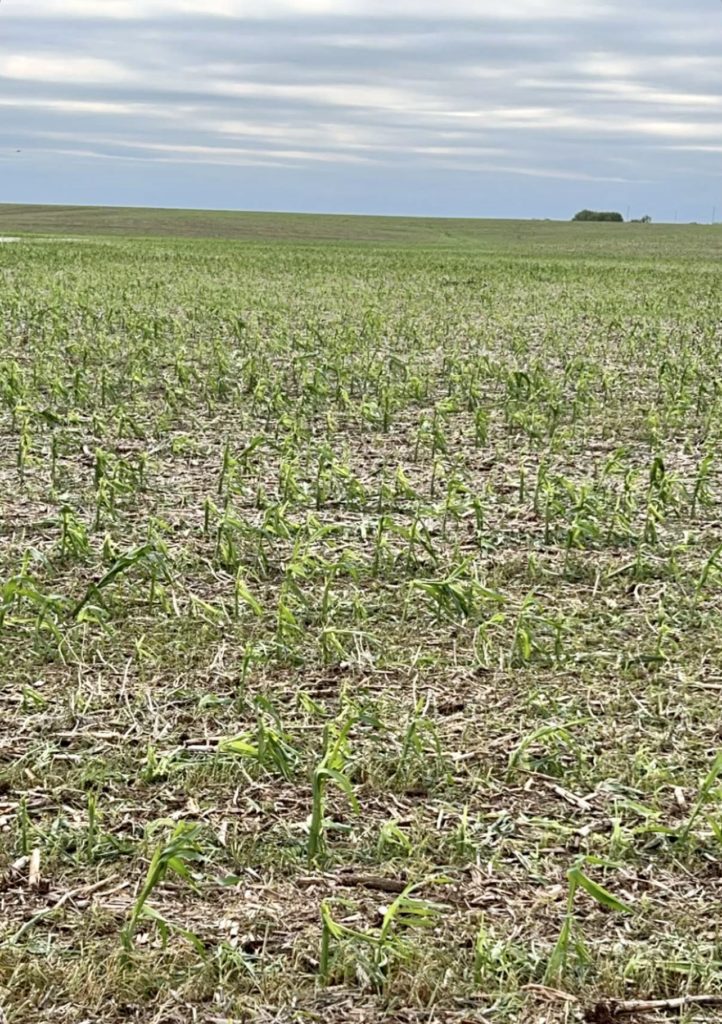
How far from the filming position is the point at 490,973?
7.77 ft

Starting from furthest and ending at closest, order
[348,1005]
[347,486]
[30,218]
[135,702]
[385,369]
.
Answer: [30,218] < [385,369] < [347,486] < [135,702] < [348,1005]

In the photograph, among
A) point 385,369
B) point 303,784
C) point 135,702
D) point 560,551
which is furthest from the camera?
point 385,369

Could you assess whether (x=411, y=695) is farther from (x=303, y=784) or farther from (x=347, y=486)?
(x=347, y=486)

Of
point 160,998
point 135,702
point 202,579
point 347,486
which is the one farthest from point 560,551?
point 160,998

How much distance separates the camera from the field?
2.40 meters

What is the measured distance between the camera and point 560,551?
17.0 feet

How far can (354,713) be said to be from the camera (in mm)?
3459

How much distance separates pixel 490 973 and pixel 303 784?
912mm

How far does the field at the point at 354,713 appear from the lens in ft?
7.89

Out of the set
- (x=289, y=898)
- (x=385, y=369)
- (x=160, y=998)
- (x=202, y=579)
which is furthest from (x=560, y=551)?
(x=385, y=369)

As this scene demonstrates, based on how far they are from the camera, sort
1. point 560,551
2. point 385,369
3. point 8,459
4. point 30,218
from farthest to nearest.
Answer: point 30,218 < point 385,369 < point 8,459 < point 560,551

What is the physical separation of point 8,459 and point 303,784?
4.15m

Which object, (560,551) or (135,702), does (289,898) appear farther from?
(560,551)

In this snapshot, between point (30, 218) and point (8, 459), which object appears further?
point (30, 218)
